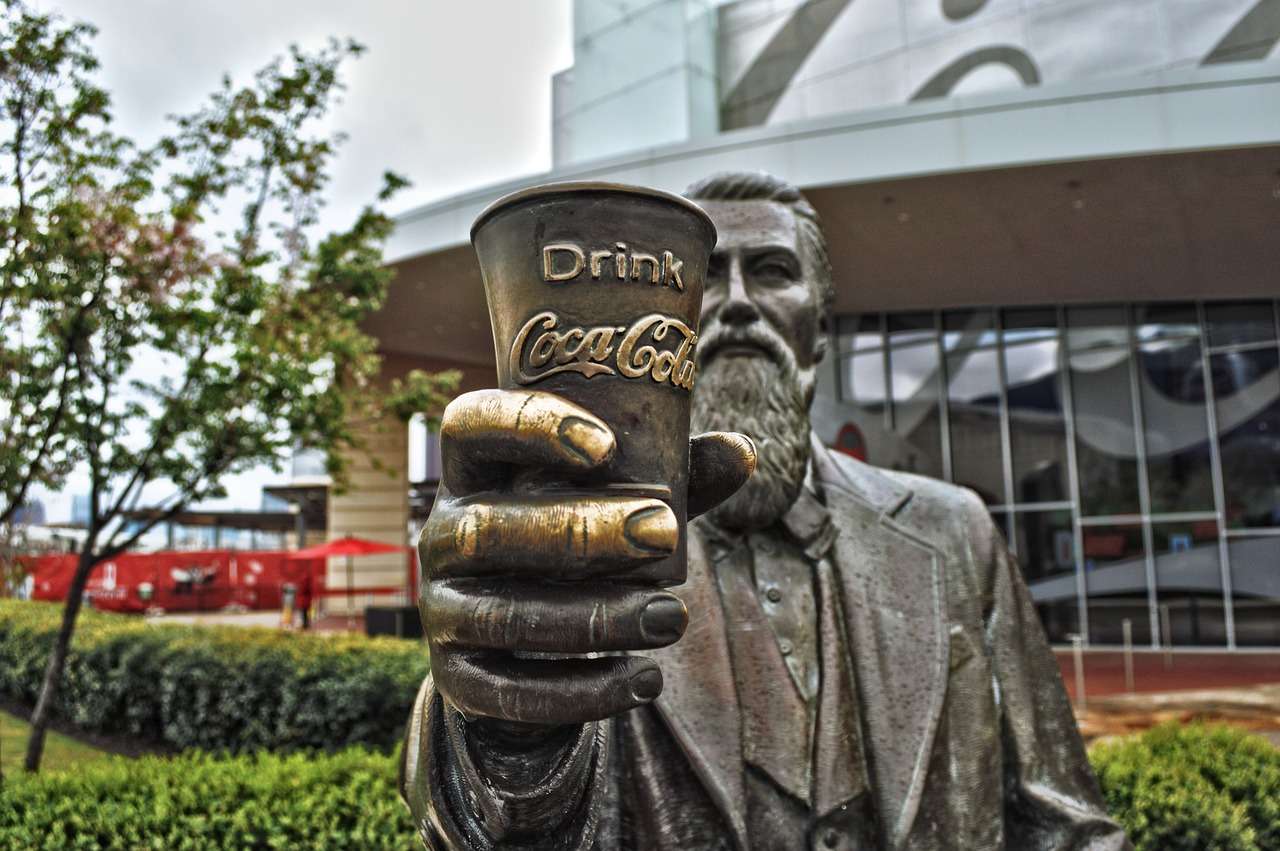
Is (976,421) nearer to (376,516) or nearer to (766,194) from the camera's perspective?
(376,516)

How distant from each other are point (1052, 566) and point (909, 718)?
16861mm

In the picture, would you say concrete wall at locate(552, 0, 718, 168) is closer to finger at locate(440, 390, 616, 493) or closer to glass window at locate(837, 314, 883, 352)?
glass window at locate(837, 314, 883, 352)

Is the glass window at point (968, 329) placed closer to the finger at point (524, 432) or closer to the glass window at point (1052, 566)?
the glass window at point (1052, 566)

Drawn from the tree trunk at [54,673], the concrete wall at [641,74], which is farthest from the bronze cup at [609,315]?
the concrete wall at [641,74]

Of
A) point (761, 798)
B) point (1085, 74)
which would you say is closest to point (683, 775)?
point (761, 798)

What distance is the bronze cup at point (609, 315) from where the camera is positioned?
1043 mm

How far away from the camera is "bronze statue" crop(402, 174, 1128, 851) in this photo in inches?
41.9

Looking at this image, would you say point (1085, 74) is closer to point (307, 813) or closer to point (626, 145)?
point (626, 145)

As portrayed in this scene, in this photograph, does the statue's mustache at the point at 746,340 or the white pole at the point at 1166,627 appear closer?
the statue's mustache at the point at 746,340

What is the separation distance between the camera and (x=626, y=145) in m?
16.8

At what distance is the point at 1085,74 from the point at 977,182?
377cm

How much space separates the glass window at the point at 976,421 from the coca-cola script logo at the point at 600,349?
17.5m

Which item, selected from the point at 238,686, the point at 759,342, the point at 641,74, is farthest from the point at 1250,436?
the point at 759,342

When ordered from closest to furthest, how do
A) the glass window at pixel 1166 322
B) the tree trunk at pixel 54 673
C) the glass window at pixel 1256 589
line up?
the tree trunk at pixel 54 673, the glass window at pixel 1256 589, the glass window at pixel 1166 322
